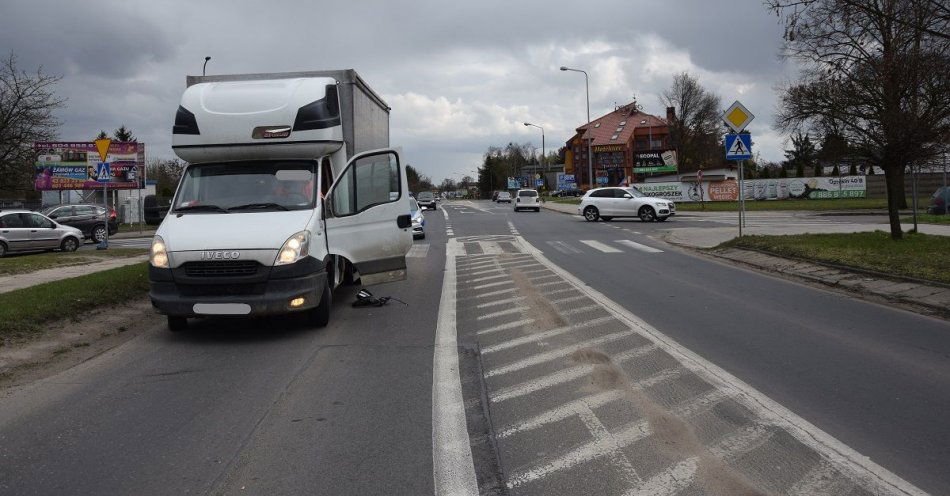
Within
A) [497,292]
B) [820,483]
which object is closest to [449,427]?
[820,483]

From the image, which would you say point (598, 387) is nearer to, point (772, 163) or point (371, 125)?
point (371, 125)

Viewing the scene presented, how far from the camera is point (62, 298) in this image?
9195 mm

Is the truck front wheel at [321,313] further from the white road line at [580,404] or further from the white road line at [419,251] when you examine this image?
the white road line at [419,251]

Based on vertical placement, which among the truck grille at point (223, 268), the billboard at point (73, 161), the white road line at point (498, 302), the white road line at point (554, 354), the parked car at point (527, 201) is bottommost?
the white road line at point (554, 354)

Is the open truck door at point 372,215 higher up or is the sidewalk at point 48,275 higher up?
the open truck door at point 372,215

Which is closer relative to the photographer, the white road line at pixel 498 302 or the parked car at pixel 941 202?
the white road line at pixel 498 302

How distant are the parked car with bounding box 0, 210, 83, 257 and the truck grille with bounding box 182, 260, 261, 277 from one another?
17989 millimetres

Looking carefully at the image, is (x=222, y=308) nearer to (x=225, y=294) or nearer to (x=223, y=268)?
(x=225, y=294)

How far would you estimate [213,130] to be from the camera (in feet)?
27.9

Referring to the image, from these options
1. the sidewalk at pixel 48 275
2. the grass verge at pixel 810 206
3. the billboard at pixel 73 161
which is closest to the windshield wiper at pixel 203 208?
the sidewalk at pixel 48 275

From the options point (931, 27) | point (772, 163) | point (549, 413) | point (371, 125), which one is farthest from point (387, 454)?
point (772, 163)

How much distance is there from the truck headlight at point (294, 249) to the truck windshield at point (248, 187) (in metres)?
0.64

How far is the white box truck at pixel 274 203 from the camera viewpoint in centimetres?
737

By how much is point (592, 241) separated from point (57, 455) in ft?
58.3
